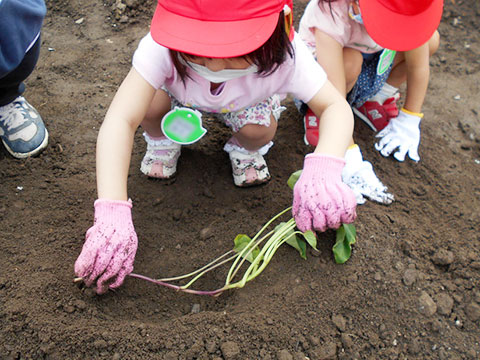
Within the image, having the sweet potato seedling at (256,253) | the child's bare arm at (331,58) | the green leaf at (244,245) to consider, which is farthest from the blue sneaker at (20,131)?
the child's bare arm at (331,58)

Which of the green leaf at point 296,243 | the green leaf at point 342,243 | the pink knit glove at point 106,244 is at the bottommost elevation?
the green leaf at point 296,243

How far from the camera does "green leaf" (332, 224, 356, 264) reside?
1.43 metres

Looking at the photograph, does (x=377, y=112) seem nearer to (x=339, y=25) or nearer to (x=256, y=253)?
(x=339, y=25)

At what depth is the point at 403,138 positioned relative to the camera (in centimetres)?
207

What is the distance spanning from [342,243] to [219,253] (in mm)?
434

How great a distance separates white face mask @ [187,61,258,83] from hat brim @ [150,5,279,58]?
238mm

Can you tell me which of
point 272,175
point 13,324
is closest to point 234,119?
point 272,175

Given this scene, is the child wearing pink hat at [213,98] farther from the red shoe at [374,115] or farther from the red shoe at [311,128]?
the red shoe at [374,115]

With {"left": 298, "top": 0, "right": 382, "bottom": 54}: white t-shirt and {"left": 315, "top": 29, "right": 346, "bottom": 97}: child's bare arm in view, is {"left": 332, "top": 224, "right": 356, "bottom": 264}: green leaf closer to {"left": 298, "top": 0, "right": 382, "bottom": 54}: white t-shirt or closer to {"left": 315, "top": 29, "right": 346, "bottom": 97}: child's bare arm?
{"left": 315, "top": 29, "right": 346, "bottom": 97}: child's bare arm

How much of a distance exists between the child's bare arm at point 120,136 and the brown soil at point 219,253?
349 millimetres

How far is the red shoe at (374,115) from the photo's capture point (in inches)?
86.9

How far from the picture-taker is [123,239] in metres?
1.22

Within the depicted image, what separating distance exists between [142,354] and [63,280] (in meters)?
0.35

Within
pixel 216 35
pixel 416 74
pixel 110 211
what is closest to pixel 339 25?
pixel 416 74
